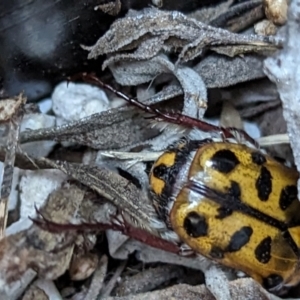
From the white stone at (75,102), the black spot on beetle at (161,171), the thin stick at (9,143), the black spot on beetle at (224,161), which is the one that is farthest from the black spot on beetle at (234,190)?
the thin stick at (9,143)

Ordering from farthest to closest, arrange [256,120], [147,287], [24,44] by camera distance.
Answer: [256,120] < [147,287] < [24,44]

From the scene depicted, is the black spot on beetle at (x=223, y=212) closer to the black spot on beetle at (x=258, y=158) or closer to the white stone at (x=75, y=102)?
the black spot on beetle at (x=258, y=158)

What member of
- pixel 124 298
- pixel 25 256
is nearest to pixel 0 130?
pixel 25 256

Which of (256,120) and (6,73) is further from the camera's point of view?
(256,120)

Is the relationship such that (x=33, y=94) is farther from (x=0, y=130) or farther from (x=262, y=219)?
(x=262, y=219)

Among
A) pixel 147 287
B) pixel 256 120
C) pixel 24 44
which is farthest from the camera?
pixel 256 120
